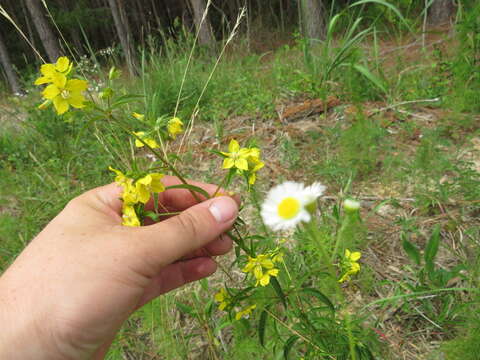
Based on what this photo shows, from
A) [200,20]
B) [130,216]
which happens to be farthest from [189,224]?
[200,20]

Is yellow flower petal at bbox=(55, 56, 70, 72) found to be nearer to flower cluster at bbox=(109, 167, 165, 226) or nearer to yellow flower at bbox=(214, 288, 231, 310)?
flower cluster at bbox=(109, 167, 165, 226)

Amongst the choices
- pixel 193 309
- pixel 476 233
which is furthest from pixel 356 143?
Answer: pixel 193 309

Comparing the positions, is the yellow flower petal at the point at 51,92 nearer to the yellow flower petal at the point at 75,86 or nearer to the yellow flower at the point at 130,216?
the yellow flower petal at the point at 75,86

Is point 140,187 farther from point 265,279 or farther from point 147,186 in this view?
point 265,279

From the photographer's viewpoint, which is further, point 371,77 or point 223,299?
point 371,77

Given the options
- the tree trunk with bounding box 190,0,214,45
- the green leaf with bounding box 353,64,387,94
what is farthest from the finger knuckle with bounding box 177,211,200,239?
the tree trunk with bounding box 190,0,214,45

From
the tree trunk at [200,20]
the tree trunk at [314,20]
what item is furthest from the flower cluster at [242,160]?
the tree trunk at [200,20]

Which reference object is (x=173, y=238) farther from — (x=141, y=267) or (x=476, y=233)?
(x=476, y=233)
